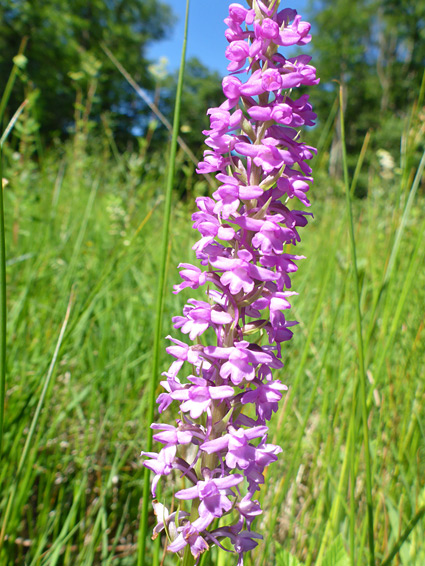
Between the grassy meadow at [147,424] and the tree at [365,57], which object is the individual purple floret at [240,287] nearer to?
the grassy meadow at [147,424]

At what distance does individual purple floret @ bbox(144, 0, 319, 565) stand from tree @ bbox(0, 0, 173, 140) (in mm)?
23043

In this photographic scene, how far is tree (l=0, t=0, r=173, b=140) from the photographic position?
995 inches

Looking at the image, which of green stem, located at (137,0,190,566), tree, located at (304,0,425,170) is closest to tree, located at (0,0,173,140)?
tree, located at (304,0,425,170)

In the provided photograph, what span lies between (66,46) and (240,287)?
33.2m

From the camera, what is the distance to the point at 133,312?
229cm

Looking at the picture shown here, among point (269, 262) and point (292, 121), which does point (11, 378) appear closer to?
point (269, 262)

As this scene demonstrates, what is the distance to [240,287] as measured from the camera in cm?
67

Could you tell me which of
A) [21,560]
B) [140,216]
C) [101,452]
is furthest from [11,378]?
[140,216]

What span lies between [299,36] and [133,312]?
5.71 ft

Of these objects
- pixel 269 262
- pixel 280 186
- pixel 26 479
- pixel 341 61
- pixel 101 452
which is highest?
pixel 341 61

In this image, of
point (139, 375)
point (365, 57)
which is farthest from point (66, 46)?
point (139, 375)

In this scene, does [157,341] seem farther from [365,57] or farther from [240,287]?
[365,57]

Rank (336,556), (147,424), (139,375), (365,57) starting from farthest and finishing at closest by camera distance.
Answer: (365,57)
(139,375)
(336,556)
(147,424)

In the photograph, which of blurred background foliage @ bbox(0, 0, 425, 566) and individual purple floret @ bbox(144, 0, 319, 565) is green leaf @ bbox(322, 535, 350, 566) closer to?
blurred background foliage @ bbox(0, 0, 425, 566)
